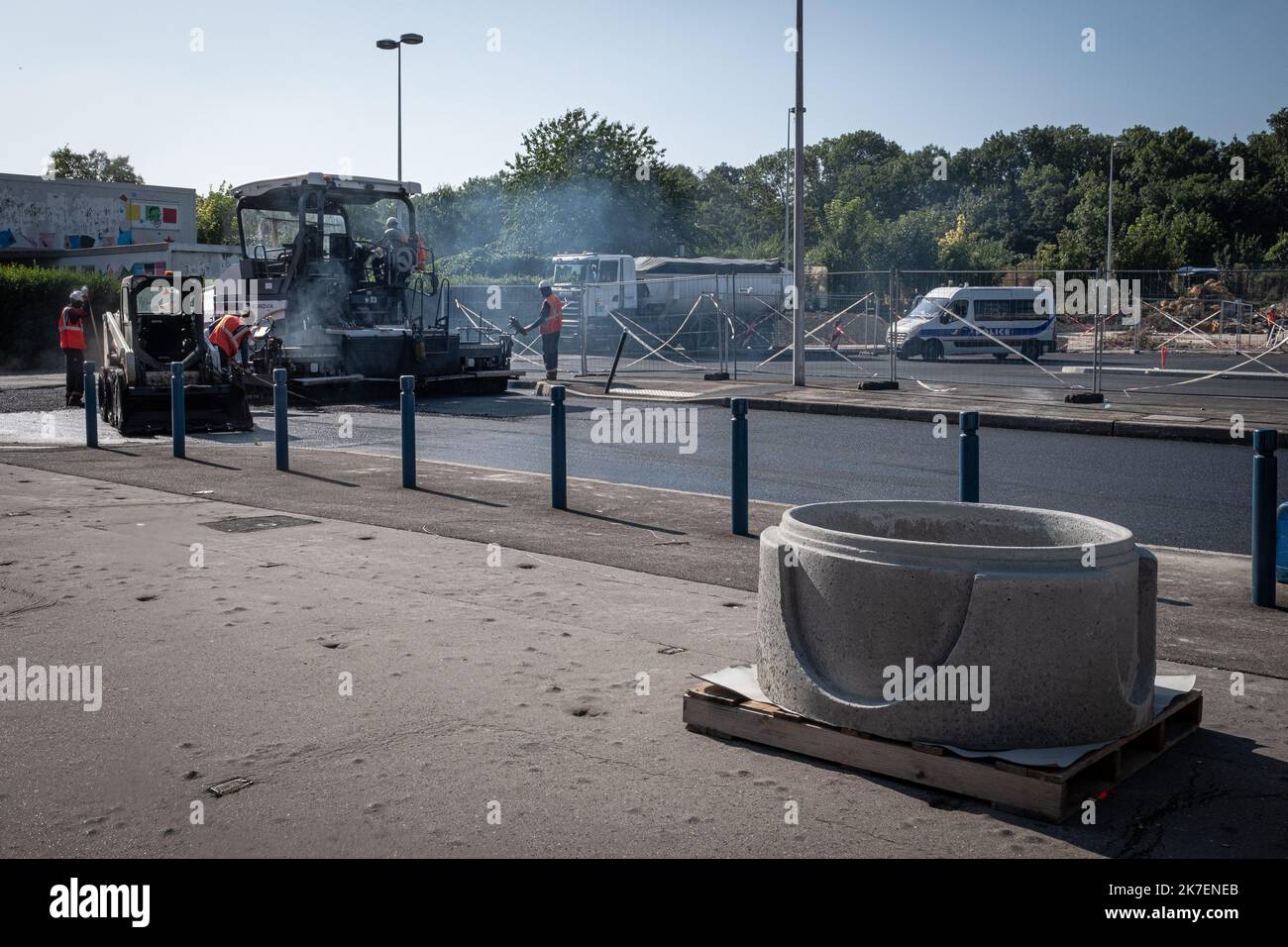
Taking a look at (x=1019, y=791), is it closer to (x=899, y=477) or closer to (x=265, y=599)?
(x=265, y=599)

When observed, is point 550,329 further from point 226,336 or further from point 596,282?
point 596,282

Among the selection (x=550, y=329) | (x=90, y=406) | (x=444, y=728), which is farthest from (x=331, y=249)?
(x=444, y=728)

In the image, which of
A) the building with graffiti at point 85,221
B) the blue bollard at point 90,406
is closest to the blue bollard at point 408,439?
the blue bollard at point 90,406

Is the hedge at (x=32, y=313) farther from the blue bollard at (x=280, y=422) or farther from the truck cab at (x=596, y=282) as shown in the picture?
the blue bollard at (x=280, y=422)

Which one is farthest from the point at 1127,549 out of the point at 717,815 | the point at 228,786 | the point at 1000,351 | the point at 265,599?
the point at 1000,351

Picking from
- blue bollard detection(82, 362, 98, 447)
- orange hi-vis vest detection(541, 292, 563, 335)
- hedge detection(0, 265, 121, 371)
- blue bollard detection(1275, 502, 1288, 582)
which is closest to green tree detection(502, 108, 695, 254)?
hedge detection(0, 265, 121, 371)

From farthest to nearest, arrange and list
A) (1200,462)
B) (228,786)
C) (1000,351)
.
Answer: (1000,351), (1200,462), (228,786)

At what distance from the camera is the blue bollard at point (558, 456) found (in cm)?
1076

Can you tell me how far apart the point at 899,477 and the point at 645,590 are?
19.9 feet

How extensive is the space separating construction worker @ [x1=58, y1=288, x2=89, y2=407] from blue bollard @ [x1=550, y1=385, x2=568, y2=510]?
14.0 meters

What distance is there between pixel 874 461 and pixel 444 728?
9.98 m

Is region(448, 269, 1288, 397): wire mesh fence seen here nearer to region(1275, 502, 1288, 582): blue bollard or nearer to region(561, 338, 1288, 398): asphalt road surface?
region(561, 338, 1288, 398): asphalt road surface

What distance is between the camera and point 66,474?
13.1 m
